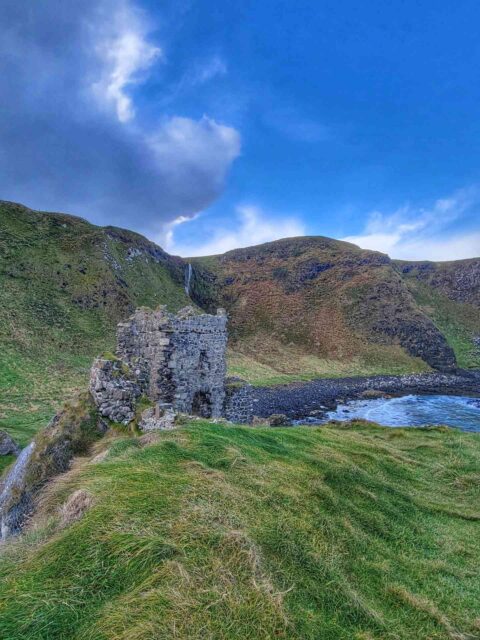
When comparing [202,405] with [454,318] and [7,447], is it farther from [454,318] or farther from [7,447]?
[454,318]

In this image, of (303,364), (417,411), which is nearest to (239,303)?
(303,364)

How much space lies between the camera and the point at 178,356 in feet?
39.2

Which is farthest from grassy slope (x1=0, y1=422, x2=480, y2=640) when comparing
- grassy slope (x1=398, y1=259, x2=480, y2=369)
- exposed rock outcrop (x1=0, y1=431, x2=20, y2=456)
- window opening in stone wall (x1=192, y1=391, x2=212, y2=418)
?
grassy slope (x1=398, y1=259, x2=480, y2=369)

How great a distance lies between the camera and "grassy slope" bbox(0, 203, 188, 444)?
31234 millimetres

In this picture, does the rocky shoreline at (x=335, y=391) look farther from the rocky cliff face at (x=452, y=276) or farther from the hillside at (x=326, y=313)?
the rocky cliff face at (x=452, y=276)

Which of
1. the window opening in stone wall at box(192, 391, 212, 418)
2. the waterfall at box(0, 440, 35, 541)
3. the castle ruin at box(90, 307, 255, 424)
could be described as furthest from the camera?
the window opening in stone wall at box(192, 391, 212, 418)

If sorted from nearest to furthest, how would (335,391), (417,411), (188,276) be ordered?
(417,411) < (335,391) < (188,276)

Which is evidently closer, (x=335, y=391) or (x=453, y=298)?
(x=335, y=391)

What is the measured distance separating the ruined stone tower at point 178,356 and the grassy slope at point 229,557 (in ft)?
12.7

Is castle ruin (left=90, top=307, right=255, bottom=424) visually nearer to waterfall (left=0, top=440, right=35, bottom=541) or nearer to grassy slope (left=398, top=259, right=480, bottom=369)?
waterfall (left=0, top=440, right=35, bottom=541)

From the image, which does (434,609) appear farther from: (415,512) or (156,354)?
(156,354)

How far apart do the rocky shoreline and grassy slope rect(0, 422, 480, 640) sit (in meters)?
27.9

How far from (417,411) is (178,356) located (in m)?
34.8

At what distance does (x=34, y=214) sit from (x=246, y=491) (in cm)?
7392
